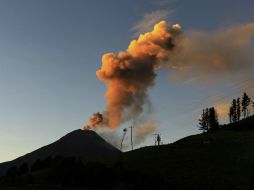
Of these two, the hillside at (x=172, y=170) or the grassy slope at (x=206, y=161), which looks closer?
the hillside at (x=172, y=170)

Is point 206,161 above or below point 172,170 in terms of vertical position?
above

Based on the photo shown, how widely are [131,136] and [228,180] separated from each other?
9042 centimetres

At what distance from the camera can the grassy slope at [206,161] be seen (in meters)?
99.5

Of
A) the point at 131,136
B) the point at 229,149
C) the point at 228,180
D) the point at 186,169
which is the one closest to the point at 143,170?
the point at 186,169

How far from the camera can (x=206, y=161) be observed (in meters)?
121

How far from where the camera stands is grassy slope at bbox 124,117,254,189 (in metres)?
99.5

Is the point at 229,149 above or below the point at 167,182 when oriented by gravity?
above

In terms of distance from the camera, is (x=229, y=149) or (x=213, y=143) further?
(x=213, y=143)

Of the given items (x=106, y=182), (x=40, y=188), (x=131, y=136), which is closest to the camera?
(x=40, y=188)

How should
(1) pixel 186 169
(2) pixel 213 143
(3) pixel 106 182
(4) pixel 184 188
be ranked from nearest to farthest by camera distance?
1. (4) pixel 184 188
2. (3) pixel 106 182
3. (1) pixel 186 169
4. (2) pixel 213 143

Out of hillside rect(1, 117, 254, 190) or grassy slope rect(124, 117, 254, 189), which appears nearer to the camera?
hillside rect(1, 117, 254, 190)

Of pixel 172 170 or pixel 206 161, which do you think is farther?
pixel 206 161

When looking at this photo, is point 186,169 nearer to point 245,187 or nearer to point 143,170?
point 143,170

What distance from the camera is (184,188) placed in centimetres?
9088
